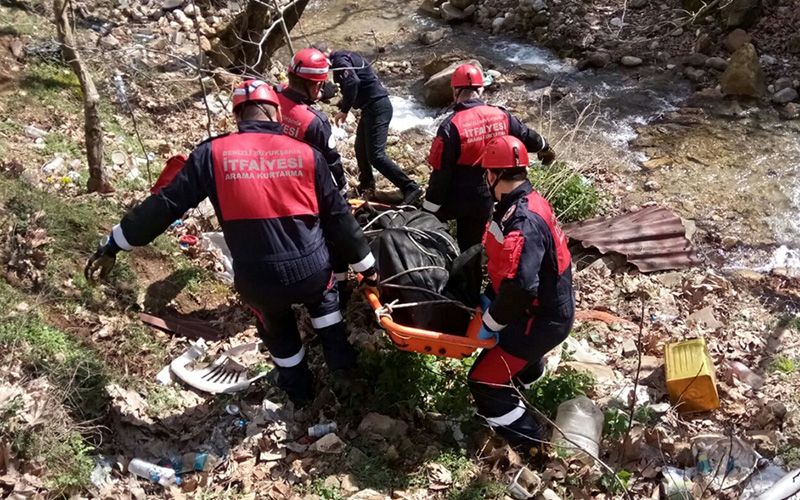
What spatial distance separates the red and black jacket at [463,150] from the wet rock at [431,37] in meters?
6.57

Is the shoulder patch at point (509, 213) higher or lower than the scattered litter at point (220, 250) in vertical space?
higher

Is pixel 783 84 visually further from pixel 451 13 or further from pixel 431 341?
pixel 431 341

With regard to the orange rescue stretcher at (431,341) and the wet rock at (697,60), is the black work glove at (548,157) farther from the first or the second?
the wet rock at (697,60)

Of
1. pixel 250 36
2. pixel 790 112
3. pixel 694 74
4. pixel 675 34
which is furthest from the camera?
pixel 675 34

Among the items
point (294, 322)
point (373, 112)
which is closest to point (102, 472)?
point (294, 322)

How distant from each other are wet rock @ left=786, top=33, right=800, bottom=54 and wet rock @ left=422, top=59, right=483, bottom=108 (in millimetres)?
4525

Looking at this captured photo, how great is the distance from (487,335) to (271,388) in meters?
1.46

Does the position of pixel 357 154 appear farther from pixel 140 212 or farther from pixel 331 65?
pixel 140 212

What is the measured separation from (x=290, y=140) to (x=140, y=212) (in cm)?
85

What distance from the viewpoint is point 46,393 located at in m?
3.33

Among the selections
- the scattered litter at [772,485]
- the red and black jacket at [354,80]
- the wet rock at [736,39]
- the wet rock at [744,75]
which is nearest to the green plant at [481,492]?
the scattered litter at [772,485]

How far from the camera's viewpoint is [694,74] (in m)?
9.20

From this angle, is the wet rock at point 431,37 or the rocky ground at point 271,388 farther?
the wet rock at point 431,37

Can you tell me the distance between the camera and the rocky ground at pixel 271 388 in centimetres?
334
